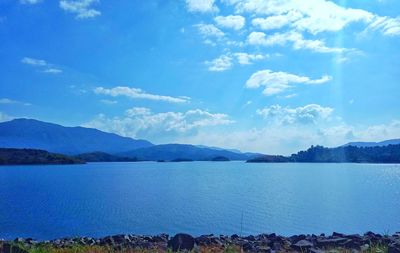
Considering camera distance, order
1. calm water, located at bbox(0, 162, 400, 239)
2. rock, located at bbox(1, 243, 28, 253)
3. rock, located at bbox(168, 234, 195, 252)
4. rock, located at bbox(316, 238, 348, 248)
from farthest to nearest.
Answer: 1. calm water, located at bbox(0, 162, 400, 239)
2. rock, located at bbox(316, 238, 348, 248)
3. rock, located at bbox(168, 234, 195, 252)
4. rock, located at bbox(1, 243, 28, 253)

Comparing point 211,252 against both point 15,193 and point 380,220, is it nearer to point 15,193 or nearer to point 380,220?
point 380,220

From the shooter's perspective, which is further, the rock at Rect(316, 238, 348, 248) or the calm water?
the calm water

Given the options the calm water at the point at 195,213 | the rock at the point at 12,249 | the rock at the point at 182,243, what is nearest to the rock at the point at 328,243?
the rock at the point at 182,243

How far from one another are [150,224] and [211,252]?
29513 mm

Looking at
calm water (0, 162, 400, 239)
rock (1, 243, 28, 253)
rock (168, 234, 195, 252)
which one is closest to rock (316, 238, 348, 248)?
rock (168, 234, 195, 252)

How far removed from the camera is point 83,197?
6525 cm

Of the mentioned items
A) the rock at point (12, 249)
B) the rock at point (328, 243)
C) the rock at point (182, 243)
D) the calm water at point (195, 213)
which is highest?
the rock at point (12, 249)

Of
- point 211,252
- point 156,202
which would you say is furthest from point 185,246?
point 156,202

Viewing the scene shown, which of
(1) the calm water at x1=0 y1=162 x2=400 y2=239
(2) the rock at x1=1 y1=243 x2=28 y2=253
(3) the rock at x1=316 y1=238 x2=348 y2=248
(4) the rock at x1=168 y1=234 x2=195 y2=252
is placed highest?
(2) the rock at x1=1 y1=243 x2=28 y2=253

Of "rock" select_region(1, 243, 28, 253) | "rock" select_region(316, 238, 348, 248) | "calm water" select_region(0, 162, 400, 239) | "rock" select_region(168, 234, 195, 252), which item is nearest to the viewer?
"rock" select_region(1, 243, 28, 253)

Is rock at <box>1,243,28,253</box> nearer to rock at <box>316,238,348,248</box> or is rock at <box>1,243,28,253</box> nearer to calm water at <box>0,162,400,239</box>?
rock at <box>316,238,348,248</box>

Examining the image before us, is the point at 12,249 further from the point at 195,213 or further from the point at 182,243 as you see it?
the point at 195,213

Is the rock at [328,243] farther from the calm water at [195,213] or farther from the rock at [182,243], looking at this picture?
the calm water at [195,213]

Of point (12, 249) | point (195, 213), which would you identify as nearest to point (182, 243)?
point (12, 249)
